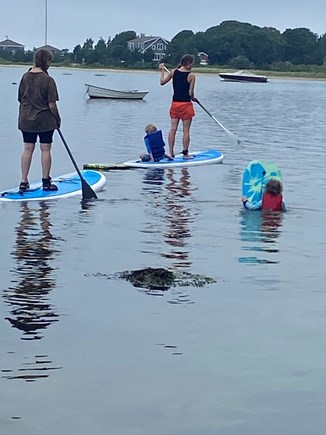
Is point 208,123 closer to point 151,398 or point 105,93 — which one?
→ point 105,93

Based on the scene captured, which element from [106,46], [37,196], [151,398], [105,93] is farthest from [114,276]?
[106,46]

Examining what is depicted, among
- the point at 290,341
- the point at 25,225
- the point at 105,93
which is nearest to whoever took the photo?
the point at 290,341

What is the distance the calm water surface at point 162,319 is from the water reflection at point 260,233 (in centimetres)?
2

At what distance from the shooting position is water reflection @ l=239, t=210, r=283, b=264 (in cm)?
872

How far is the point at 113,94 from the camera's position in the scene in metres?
45.3

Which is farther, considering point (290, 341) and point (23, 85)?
point (23, 85)

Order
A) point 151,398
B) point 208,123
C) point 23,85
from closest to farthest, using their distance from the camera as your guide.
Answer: point 151,398 < point 23,85 < point 208,123

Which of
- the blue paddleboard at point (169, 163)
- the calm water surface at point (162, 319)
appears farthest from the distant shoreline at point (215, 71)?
the calm water surface at point (162, 319)

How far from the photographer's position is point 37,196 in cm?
1155

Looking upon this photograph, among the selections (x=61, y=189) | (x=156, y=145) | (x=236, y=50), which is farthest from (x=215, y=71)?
(x=61, y=189)

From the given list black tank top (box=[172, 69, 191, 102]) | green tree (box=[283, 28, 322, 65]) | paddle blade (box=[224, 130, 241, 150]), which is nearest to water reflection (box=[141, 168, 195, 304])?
black tank top (box=[172, 69, 191, 102])

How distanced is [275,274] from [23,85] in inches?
175

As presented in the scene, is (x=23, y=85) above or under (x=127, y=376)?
above

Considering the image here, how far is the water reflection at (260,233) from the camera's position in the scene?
28.6 ft
